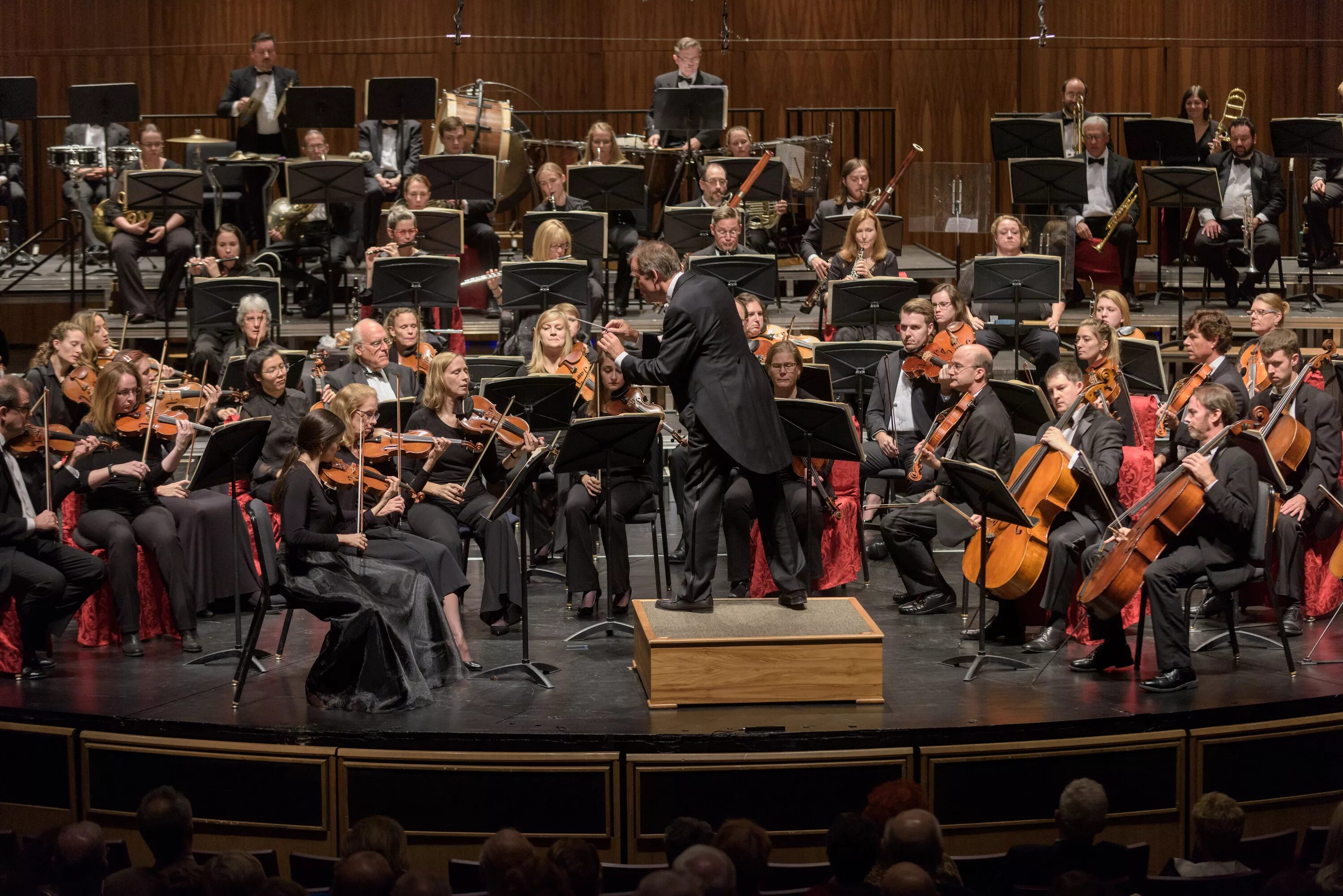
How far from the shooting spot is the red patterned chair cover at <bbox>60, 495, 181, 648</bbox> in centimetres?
691

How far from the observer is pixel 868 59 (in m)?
13.7

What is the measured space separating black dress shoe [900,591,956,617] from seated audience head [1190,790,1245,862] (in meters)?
2.69

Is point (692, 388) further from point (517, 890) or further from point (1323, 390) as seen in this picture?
point (1323, 390)

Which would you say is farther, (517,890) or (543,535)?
(543,535)

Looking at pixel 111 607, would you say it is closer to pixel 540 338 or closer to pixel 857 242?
pixel 540 338

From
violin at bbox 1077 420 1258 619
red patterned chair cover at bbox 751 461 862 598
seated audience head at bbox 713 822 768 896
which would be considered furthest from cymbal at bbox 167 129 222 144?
seated audience head at bbox 713 822 768 896

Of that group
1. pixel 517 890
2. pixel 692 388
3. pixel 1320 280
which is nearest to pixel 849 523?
pixel 692 388

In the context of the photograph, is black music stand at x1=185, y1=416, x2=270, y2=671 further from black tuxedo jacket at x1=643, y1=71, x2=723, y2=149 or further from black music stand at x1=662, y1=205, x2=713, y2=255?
black tuxedo jacket at x1=643, y1=71, x2=723, y2=149

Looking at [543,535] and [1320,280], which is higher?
[1320,280]

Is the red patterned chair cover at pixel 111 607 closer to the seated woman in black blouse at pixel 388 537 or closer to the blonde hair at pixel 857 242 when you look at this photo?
the seated woman in black blouse at pixel 388 537

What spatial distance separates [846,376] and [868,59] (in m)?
6.12

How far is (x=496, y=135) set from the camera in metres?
11.8

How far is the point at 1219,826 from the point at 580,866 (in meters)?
1.82

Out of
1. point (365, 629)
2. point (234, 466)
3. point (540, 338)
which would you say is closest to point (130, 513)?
point (234, 466)
